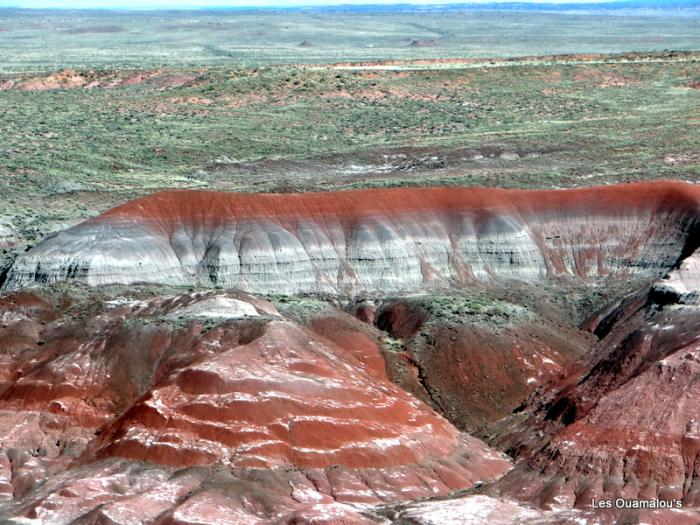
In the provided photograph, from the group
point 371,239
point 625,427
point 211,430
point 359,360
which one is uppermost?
point 371,239

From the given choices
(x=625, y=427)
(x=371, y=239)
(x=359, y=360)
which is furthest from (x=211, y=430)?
(x=371, y=239)

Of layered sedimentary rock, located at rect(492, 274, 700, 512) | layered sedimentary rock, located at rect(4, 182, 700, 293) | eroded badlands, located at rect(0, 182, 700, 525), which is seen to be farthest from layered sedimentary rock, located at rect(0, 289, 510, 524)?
layered sedimentary rock, located at rect(4, 182, 700, 293)

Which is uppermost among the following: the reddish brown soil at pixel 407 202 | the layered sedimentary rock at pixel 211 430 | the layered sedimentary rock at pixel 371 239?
the reddish brown soil at pixel 407 202

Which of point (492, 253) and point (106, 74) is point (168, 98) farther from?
point (492, 253)

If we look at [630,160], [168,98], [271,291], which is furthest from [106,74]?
[271,291]

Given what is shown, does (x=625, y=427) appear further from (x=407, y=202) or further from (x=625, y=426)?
(x=407, y=202)

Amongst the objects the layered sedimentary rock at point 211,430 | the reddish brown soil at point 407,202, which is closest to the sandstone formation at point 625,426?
the layered sedimentary rock at point 211,430

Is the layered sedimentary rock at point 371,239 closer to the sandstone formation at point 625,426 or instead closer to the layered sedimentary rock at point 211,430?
the layered sedimentary rock at point 211,430

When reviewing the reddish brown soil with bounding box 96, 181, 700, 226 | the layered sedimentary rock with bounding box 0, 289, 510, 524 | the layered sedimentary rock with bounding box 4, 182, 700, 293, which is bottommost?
the layered sedimentary rock with bounding box 0, 289, 510, 524

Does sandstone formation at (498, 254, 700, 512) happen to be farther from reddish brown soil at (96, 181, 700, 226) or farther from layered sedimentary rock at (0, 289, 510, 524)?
reddish brown soil at (96, 181, 700, 226)
